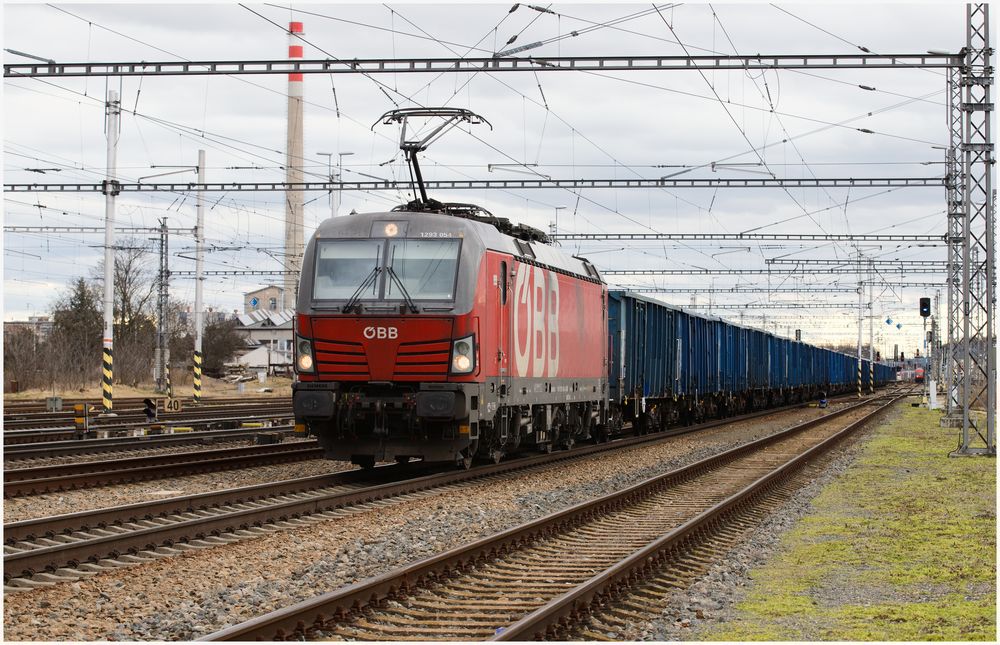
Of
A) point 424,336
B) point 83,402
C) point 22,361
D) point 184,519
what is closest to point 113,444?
point 424,336

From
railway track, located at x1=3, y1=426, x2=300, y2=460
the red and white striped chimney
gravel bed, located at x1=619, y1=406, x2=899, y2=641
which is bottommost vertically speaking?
gravel bed, located at x1=619, y1=406, x2=899, y2=641

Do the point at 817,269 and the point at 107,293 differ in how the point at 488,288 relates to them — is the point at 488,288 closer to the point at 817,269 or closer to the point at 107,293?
the point at 107,293

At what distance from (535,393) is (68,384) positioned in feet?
119

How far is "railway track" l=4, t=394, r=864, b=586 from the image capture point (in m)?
10.1

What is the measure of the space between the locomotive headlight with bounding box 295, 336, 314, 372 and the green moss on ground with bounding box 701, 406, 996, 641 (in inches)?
269

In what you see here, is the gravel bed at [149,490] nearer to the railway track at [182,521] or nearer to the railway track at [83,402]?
the railway track at [182,521]

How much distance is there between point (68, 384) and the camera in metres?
50.2

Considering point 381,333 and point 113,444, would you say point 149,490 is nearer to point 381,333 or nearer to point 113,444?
point 381,333

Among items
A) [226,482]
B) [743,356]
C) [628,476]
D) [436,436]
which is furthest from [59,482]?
[743,356]

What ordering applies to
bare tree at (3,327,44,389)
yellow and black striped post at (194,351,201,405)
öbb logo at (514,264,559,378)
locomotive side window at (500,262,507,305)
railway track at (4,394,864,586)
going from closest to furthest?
railway track at (4,394,864,586) < locomotive side window at (500,262,507,305) < öbb logo at (514,264,559,378) < yellow and black striped post at (194,351,201,405) < bare tree at (3,327,44,389)

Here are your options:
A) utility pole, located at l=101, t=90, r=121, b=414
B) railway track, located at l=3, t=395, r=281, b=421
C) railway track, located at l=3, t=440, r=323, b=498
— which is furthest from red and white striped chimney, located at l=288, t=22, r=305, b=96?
railway track, located at l=3, t=440, r=323, b=498

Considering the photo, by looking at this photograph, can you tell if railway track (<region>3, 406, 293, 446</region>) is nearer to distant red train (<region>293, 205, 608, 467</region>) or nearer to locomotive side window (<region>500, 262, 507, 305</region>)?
distant red train (<region>293, 205, 608, 467</region>)

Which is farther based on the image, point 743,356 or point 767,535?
point 743,356

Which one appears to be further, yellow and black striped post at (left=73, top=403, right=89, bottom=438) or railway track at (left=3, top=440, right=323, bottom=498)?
yellow and black striped post at (left=73, top=403, right=89, bottom=438)
